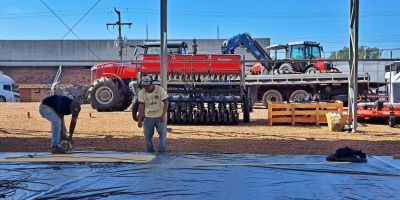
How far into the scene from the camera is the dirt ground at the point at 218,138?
1094cm

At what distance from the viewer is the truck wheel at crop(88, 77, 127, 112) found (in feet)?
65.0

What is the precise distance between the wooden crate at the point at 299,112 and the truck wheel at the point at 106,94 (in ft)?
20.3

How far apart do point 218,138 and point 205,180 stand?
7413 millimetres

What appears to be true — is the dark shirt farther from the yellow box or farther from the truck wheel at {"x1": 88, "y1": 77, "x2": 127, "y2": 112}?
the truck wheel at {"x1": 88, "y1": 77, "x2": 127, "y2": 112}

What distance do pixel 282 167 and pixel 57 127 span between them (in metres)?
4.16

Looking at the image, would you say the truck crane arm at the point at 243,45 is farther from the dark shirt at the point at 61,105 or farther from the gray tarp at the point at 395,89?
the dark shirt at the point at 61,105

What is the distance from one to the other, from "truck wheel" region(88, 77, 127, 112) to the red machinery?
837 cm

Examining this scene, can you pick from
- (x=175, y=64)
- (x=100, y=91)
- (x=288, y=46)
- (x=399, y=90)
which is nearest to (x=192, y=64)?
(x=175, y=64)

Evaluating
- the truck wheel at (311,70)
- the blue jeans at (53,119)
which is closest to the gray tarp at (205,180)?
the blue jeans at (53,119)

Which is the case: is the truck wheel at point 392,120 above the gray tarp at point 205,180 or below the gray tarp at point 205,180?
above

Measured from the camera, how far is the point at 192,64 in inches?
674

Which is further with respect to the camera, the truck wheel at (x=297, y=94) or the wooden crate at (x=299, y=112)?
the truck wheel at (x=297, y=94)

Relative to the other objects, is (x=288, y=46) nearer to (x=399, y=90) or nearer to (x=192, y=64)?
(x=399, y=90)

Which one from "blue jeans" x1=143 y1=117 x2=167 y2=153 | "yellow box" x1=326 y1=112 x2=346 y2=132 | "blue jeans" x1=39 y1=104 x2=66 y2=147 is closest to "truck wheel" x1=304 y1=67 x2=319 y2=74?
"yellow box" x1=326 y1=112 x2=346 y2=132
